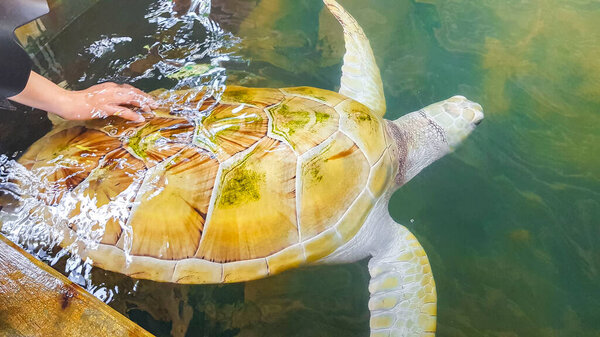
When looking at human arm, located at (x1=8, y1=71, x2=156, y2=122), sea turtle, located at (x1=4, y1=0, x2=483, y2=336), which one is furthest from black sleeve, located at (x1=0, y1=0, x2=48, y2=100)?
sea turtle, located at (x1=4, y1=0, x2=483, y2=336)

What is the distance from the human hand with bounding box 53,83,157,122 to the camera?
3.91 ft

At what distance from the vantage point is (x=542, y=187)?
1.61m

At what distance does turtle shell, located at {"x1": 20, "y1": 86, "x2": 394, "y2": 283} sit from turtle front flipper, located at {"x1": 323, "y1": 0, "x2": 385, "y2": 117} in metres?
0.52

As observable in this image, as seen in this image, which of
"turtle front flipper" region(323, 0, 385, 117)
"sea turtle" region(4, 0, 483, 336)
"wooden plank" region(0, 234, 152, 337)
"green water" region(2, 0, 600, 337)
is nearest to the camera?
"wooden plank" region(0, 234, 152, 337)

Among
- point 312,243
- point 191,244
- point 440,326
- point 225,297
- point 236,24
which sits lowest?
point 440,326

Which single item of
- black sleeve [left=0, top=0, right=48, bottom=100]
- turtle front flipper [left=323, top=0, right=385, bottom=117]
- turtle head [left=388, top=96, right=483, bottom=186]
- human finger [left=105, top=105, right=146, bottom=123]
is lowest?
turtle head [left=388, top=96, right=483, bottom=186]

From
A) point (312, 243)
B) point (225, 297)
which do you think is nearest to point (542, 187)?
point (312, 243)

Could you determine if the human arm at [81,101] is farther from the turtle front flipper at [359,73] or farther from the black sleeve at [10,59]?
the turtle front flipper at [359,73]

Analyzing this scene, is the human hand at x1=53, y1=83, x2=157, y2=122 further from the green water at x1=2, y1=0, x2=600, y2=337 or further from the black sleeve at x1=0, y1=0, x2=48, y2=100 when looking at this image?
the green water at x1=2, y1=0, x2=600, y2=337

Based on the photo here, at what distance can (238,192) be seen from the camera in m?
1.10

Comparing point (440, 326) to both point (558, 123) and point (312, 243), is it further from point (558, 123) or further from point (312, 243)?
point (558, 123)

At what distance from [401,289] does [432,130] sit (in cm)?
73

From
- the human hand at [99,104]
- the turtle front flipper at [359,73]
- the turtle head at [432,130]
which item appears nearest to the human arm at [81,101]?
the human hand at [99,104]

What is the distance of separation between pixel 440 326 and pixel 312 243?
22.9 inches
